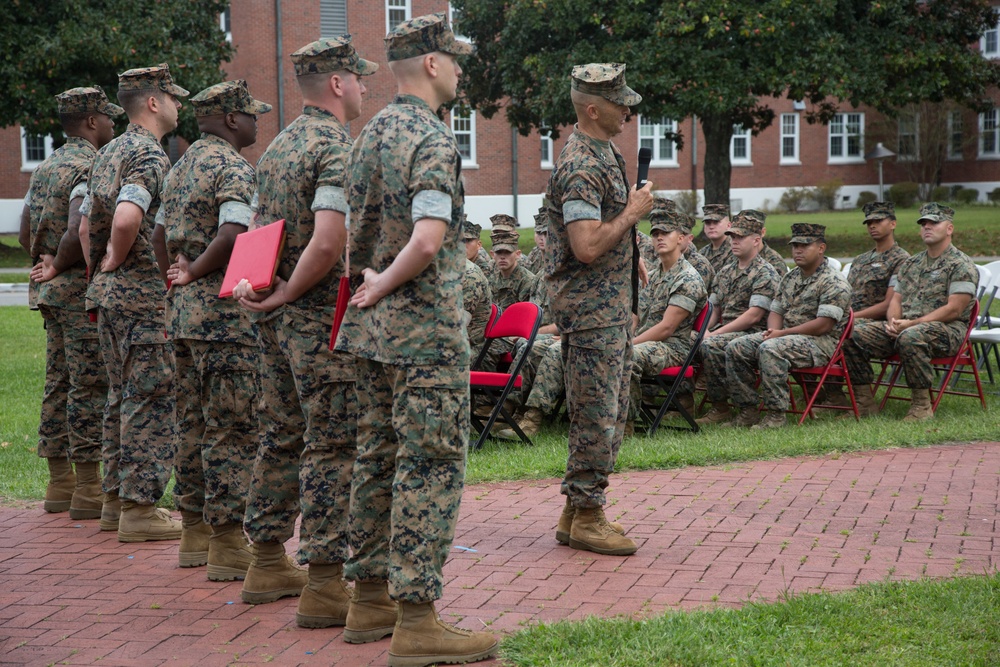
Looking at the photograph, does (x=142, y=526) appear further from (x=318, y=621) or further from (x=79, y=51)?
(x=79, y=51)

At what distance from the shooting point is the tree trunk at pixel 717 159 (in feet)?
76.3

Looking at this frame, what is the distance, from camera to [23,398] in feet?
36.5

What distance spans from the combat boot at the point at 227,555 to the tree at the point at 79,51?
21565mm

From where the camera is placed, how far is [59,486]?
6.92 meters

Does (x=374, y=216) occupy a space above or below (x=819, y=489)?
above

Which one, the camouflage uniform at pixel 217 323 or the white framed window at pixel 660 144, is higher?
the white framed window at pixel 660 144

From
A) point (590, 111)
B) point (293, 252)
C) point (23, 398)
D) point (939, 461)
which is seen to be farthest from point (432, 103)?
point (23, 398)

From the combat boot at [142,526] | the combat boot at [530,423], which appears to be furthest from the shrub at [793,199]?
the combat boot at [142,526]

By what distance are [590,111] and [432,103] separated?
5.15 feet

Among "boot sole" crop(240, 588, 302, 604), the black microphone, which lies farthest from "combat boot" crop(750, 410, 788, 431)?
"boot sole" crop(240, 588, 302, 604)

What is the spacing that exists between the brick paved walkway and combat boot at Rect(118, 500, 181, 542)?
0.08m

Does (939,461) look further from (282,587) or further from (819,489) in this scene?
(282,587)

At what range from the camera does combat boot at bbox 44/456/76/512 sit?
6883 mm

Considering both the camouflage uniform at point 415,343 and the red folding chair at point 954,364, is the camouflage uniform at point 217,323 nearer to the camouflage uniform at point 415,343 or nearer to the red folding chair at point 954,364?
the camouflage uniform at point 415,343
